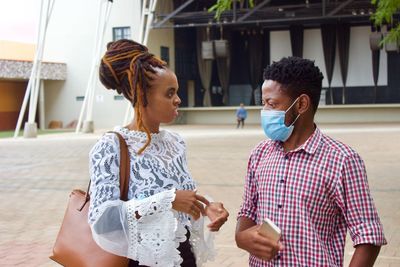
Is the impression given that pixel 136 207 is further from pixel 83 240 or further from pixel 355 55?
pixel 355 55

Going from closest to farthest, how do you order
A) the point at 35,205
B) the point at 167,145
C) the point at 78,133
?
the point at 167,145
the point at 35,205
the point at 78,133

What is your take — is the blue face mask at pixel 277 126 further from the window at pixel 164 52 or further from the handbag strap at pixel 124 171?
the window at pixel 164 52

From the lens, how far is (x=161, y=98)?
8.54ft

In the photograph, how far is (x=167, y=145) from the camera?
Result: 106 inches

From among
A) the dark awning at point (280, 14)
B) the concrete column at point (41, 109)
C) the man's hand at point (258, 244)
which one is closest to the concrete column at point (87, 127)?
the dark awning at point (280, 14)

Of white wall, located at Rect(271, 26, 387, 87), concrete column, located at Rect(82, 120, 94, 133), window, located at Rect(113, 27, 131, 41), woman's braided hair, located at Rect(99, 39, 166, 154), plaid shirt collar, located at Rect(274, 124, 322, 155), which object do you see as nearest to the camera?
plaid shirt collar, located at Rect(274, 124, 322, 155)

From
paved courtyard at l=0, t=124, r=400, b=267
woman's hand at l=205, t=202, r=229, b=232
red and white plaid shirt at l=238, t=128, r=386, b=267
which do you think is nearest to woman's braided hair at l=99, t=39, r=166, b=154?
woman's hand at l=205, t=202, r=229, b=232

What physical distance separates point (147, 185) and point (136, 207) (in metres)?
0.12

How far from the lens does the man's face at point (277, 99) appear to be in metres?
2.34

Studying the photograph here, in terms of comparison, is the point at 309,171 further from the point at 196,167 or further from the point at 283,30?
the point at 283,30

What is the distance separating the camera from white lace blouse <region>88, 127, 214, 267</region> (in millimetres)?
2396

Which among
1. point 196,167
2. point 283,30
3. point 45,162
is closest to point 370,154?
point 196,167

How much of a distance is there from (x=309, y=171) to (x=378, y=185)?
890 cm

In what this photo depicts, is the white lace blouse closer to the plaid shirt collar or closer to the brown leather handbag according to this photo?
the brown leather handbag
